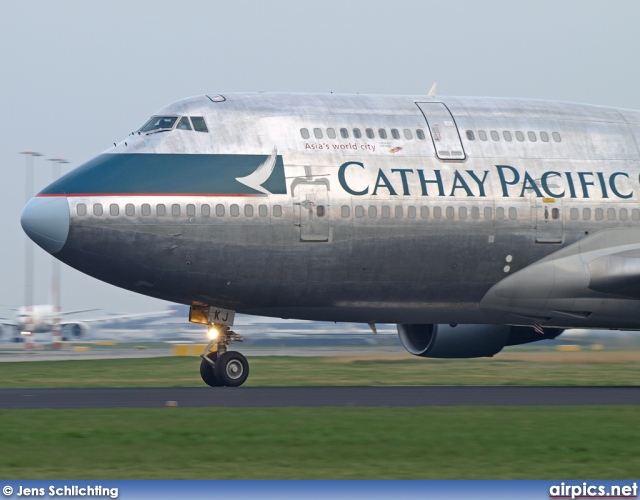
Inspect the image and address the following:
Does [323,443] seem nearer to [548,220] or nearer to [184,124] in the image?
[184,124]

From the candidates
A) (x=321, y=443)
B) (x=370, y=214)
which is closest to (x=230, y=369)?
(x=370, y=214)

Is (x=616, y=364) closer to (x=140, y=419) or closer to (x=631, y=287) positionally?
(x=631, y=287)

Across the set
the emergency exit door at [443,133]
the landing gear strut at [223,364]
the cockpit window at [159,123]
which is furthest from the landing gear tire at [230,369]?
the emergency exit door at [443,133]

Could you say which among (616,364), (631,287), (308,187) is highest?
(308,187)

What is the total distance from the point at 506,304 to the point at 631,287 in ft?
8.92

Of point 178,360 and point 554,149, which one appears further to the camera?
point 178,360

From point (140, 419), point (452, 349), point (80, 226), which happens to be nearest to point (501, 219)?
point (452, 349)

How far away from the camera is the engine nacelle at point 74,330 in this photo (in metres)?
79.9

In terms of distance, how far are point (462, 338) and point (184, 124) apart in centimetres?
833

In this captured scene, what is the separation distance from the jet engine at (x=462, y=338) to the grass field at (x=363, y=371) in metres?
0.75

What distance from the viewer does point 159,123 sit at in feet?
81.2

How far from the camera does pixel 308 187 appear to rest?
2438 centimetres

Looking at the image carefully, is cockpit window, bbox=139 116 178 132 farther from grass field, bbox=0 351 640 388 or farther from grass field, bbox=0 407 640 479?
grass field, bbox=0 407 640 479
